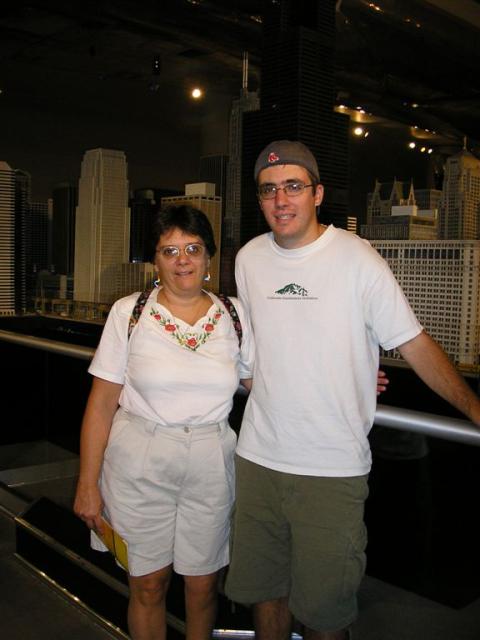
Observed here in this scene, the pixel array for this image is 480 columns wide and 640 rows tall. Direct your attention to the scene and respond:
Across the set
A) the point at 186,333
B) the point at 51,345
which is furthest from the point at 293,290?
the point at 51,345

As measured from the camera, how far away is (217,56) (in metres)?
5.13

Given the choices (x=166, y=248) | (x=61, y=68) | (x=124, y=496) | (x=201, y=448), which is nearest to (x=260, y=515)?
(x=201, y=448)

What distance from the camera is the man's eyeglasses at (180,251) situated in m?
1.65

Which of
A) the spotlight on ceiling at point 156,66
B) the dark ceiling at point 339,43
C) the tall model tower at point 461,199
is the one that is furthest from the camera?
the spotlight on ceiling at point 156,66

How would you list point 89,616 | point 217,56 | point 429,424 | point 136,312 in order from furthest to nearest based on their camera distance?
point 217,56
point 89,616
point 136,312
point 429,424

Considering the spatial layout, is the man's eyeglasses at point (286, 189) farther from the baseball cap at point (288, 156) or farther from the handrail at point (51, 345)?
the handrail at point (51, 345)

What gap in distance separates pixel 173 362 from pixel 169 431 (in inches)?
6.5

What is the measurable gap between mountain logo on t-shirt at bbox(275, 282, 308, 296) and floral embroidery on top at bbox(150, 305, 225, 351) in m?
0.22

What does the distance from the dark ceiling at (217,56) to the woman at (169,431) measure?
2959 millimetres

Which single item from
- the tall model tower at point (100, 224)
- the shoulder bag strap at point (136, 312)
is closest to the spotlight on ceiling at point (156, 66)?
A: the tall model tower at point (100, 224)

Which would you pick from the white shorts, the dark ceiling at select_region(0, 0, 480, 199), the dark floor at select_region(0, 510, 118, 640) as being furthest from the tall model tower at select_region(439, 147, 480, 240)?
the dark floor at select_region(0, 510, 118, 640)

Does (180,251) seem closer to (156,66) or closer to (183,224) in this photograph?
(183,224)

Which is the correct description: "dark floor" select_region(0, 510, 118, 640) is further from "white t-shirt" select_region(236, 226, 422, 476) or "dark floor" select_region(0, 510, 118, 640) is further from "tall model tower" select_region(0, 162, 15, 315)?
"tall model tower" select_region(0, 162, 15, 315)

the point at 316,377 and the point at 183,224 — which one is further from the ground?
the point at 183,224
